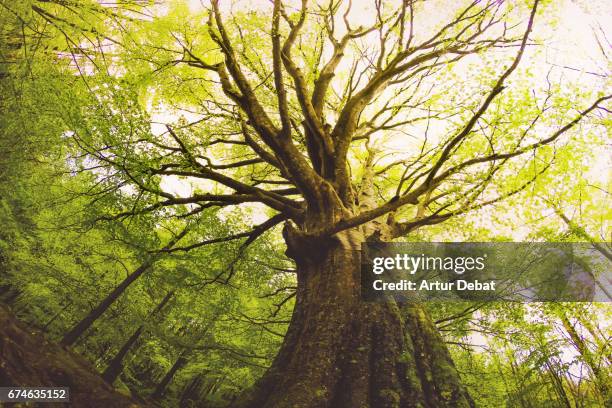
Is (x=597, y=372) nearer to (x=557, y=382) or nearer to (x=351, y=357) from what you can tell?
(x=557, y=382)

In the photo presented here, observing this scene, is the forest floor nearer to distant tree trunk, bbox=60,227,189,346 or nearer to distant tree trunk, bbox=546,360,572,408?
distant tree trunk, bbox=546,360,572,408

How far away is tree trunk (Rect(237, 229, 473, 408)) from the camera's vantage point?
9.76 feet

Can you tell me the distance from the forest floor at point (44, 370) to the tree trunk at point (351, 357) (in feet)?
3.96

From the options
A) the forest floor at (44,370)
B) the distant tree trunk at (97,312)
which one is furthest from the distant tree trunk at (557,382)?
the distant tree trunk at (97,312)

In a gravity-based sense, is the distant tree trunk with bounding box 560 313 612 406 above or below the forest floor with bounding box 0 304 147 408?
above

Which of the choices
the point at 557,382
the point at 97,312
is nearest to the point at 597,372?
the point at 557,382

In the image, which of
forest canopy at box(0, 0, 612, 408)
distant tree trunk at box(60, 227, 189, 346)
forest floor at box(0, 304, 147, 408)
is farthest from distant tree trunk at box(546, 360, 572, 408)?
distant tree trunk at box(60, 227, 189, 346)

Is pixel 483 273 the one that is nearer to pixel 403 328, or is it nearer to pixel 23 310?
pixel 403 328

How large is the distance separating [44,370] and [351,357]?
2432 millimetres

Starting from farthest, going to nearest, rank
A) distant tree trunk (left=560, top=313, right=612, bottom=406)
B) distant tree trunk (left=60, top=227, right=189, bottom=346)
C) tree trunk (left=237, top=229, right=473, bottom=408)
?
distant tree trunk (left=60, top=227, right=189, bottom=346), tree trunk (left=237, top=229, right=473, bottom=408), distant tree trunk (left=560, top=313, right=612, bottom=406)

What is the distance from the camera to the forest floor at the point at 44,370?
2.32 metres

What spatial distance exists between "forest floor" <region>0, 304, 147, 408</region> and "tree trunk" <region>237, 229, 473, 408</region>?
1.21m

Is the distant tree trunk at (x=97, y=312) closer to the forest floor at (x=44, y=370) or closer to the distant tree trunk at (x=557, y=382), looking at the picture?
the forest floor at (x=44, y=370)

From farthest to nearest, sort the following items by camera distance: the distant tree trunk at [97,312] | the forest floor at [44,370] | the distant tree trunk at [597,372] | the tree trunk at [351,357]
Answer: the distant tree trunk at [97,312] < the tree trunk at [351,357] < the distant tree trunk at [597,372] < the forest floor at [44,370]
